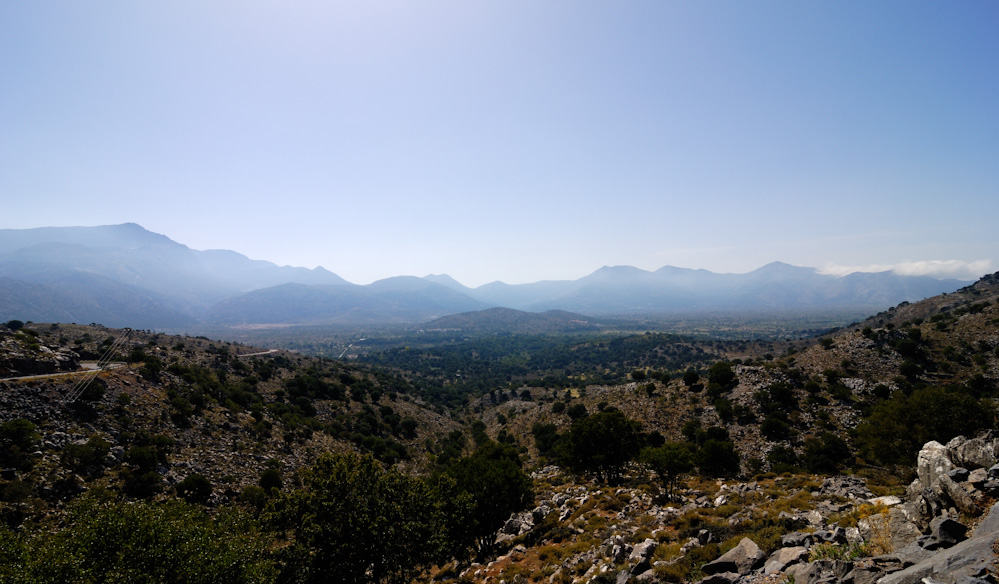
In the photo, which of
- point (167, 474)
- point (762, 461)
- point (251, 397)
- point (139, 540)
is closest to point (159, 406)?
point (167, 474)

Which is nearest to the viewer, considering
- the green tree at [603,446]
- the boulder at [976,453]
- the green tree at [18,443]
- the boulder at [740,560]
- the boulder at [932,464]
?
the boulder at [976,453]

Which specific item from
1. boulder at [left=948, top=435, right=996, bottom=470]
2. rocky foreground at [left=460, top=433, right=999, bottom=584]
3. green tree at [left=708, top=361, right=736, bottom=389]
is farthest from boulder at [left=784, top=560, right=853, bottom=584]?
green tree at [left=708, top=361, right=736, bottom=389]

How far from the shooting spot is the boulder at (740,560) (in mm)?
12375

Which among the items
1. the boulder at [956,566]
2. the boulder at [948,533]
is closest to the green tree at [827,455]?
the boulder at [948,533]

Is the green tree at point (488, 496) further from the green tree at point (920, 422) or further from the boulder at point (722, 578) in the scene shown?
the green tree at point (920, 422)

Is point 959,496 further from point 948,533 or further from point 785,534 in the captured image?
point 785,534

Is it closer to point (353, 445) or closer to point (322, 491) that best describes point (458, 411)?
point (353, 445)

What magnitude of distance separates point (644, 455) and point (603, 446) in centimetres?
695

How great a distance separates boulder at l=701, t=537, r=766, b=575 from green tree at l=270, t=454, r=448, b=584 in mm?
11647

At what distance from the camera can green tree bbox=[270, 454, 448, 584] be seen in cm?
1532

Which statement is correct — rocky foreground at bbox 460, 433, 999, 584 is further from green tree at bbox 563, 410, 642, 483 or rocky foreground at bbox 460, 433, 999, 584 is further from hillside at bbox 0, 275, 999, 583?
green tree at bbox 563, 410, 642, 483

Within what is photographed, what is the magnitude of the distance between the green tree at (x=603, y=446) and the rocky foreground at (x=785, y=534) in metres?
7.06

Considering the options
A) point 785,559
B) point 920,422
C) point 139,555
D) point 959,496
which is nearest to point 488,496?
point 785,559

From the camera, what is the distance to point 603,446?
3753cm
